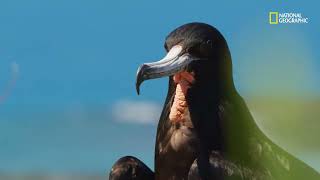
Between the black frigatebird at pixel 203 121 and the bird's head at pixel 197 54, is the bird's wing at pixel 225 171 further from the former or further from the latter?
the bird's head at pixel 197 54

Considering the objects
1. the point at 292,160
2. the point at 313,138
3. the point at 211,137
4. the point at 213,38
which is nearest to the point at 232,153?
the point at 211,137

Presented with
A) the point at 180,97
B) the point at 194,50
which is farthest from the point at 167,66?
the point at 180,97

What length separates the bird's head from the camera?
108 inches

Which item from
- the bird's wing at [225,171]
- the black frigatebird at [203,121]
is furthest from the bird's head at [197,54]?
the bird's wing at [225,171]

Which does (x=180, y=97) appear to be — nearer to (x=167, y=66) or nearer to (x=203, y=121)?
(x=203, y=121)

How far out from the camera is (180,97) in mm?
2998

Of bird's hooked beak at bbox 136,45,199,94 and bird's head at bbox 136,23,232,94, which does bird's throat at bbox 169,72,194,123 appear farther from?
bird's hooked beak at bbox 136,45,199,94

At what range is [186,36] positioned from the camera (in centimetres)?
278

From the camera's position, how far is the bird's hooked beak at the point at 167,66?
2.24 metres

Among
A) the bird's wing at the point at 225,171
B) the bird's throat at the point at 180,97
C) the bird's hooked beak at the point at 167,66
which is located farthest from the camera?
the bird's throat at the point at 180,97

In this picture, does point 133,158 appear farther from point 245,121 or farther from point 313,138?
point 313,138

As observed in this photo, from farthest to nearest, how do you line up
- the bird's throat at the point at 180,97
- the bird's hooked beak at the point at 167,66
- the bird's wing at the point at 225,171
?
the bird's throat at the point at 180,97 < the bird's wing at the point at 225,171 < the bird's hooked beak at the point at 167,66

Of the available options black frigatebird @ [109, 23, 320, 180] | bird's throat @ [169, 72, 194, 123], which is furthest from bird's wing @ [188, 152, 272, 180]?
bird's throat @ [169, 72, 194, 123]

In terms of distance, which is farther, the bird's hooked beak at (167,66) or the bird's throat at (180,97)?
the bird's throat at (180,97)
